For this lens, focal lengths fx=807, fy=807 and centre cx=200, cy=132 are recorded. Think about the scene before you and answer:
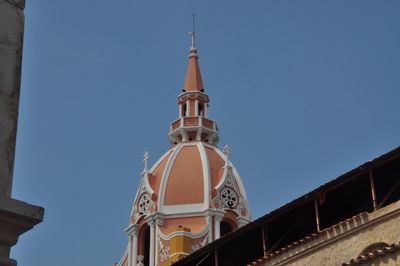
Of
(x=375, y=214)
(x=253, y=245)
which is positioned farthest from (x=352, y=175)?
(x=253, y=245)

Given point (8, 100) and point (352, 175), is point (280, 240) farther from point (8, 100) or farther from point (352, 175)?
point (8, 100)

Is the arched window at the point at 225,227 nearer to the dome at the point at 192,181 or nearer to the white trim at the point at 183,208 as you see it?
the dome at the point at 192,181

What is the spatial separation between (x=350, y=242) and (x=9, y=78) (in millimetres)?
12069

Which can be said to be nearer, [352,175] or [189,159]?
[352,175]

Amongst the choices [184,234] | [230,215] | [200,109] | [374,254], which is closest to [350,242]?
[374,254]

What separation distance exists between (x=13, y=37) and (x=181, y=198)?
33.0 m

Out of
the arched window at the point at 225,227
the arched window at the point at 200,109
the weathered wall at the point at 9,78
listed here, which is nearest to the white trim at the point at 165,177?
the arched window at the point at 225,227

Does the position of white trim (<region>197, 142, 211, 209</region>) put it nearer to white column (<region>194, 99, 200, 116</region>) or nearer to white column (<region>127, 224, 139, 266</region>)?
white column (<region>194, 99, 200, 116</region>)

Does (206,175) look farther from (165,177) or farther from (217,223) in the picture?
(217,223)

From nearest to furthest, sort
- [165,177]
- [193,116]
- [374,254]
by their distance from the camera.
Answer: [374,254] → [165,177] → [193,116]

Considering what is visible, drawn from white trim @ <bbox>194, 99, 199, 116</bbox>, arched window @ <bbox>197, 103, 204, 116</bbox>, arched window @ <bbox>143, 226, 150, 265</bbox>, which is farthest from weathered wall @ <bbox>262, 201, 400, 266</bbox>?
arched window @ <bbox>197, 103, 204, 116</bbox>

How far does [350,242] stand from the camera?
51.5 feet

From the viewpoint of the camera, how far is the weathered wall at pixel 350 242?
1480 centimetres

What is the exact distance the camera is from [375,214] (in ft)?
49.8
